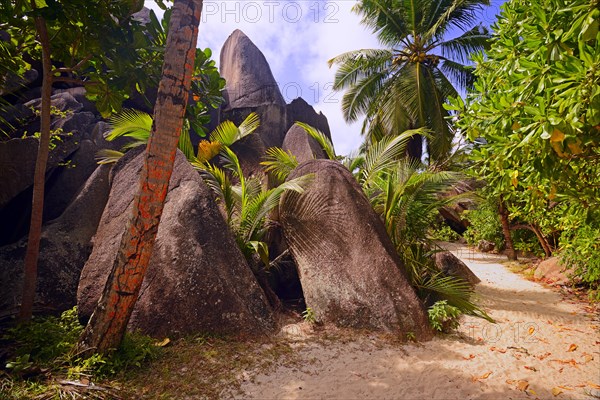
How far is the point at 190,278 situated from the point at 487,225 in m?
11.6

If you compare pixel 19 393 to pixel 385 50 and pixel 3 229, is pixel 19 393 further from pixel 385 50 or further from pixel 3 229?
pixel 385 50

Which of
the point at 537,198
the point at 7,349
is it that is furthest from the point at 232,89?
the point at 537,198

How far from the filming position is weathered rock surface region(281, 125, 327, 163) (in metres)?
10.6

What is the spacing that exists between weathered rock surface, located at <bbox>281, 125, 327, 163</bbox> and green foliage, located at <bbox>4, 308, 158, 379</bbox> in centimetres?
762

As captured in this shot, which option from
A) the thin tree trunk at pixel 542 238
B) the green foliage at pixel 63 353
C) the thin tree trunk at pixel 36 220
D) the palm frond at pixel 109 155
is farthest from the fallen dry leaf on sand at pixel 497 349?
the thin tree trunk at pixel 542 238

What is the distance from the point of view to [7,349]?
3414 mm

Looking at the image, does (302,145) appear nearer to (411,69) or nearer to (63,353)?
(411,69)

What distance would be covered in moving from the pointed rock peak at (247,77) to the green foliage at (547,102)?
11.6 meters

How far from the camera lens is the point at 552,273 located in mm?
7859

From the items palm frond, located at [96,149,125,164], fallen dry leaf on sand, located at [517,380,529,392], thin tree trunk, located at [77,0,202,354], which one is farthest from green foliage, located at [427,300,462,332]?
palm frond, located at [96,149,125,164]

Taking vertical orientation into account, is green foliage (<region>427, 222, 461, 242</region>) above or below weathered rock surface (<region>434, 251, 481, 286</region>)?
above

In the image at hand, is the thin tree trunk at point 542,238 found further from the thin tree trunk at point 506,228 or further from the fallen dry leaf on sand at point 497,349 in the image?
the fallen dry leaf on sand at point 497,349

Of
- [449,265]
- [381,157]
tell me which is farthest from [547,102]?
[449,265]

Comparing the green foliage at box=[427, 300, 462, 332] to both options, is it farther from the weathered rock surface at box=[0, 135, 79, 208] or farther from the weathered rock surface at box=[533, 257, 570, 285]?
the weathered rock surface at box=[0, 135, 79, 208]
